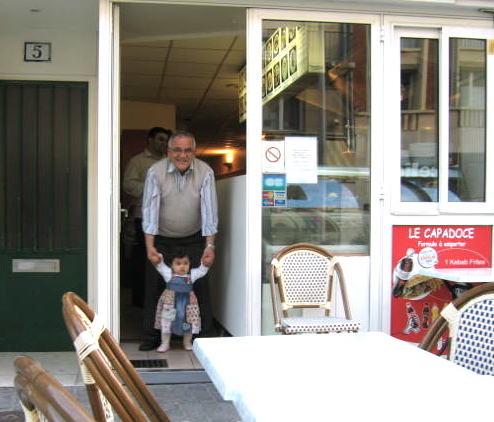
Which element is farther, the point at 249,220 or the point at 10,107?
the point at 10,107

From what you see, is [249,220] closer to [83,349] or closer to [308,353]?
[308,353]

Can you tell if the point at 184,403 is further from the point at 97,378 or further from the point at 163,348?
the point at 97,378

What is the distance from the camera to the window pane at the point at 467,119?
4305mm

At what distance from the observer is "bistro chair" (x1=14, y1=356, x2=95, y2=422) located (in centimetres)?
96

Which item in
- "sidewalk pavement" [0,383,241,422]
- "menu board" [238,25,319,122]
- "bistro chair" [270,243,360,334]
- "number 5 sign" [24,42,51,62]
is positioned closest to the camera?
"sidewalk pavement" [0,383,241,422]

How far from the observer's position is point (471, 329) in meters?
2.44

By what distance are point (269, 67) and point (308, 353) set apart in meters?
2.48

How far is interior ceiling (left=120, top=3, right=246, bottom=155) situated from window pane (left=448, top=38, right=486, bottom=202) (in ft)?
5.27

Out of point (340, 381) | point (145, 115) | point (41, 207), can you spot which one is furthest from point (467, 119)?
Result: point (145, 115)

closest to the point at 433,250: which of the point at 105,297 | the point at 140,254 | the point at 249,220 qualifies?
the point at 249,220

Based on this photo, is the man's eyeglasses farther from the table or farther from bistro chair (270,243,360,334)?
the table

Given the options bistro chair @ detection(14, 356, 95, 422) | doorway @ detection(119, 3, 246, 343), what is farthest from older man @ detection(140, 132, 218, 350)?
bistro chair @ detection(14, 356, 95, 422)

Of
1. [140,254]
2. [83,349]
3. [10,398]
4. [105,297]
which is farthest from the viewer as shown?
[140,254]

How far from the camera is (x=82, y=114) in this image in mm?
4816
